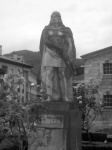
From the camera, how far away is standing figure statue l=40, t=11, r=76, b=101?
1091 cm

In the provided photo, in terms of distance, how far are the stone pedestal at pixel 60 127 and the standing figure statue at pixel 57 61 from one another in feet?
1.67

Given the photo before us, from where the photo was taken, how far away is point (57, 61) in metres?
10.9

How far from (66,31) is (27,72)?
5343 cm

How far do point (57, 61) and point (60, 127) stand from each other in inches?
79.4

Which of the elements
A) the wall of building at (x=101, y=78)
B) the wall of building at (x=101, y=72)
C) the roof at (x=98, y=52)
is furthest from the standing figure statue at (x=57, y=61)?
the wall of building at (x=101, y=72)

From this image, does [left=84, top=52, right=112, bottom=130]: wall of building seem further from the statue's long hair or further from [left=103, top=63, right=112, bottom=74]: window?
the statue's long hair

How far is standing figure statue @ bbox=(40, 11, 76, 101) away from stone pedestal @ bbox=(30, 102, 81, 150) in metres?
0.51

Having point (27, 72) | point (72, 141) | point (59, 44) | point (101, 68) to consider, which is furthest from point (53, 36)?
point (27, 72)

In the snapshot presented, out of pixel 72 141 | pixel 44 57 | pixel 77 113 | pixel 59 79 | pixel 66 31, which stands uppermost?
pixel 66 31

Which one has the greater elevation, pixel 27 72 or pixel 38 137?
pixel 27 72

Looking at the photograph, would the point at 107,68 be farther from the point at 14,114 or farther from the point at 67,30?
the point at 14,114

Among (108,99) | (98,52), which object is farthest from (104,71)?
(108,99)

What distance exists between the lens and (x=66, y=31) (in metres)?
11.2

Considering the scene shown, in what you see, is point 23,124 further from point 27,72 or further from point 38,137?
point 27,72
